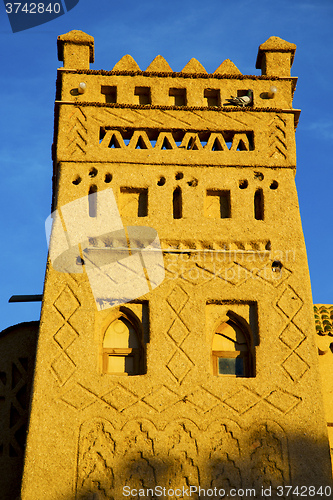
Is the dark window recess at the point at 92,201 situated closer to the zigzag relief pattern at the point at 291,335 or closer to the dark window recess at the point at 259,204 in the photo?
the dark window recess at the point at 259,204

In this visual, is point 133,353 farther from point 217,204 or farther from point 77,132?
point 77,132

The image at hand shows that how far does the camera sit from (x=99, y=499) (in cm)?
A: 865

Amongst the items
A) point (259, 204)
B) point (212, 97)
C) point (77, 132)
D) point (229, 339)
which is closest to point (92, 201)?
point (77, 132)

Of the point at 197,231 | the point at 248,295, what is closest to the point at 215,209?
the point at 197,231

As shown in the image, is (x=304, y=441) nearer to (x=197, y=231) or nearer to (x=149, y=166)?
(x=197, y=231)

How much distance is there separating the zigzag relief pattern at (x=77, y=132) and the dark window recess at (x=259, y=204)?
2764 mm

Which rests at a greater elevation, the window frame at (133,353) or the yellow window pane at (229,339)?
the yellow window pane at (229,339)

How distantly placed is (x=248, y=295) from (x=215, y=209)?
5.09 ft

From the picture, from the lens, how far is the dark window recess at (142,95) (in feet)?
37.4

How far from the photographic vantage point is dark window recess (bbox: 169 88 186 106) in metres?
11.4

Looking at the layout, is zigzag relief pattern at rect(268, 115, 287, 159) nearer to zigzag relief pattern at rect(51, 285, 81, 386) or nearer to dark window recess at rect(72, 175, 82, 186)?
dark window recess at rect(72, 175, 82, 186)

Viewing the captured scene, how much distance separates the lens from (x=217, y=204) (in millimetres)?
10727

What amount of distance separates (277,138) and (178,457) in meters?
5.19

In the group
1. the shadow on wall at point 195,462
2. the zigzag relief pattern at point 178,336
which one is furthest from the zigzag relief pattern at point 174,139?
the shadow on wall at point 195,462
